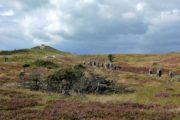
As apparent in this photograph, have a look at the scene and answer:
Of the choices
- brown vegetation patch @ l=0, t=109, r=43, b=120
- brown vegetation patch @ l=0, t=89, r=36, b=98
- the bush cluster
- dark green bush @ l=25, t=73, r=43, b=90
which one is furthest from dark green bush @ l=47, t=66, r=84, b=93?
brown vegetation patch @ l=0, t=109, r=43, b=120

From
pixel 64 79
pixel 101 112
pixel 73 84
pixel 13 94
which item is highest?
pixel 64 79

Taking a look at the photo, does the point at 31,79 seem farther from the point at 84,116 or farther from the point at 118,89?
the point at 84,116

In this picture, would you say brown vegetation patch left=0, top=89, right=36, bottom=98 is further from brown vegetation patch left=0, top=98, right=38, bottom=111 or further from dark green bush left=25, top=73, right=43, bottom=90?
dark green bush left=25, top=73, right=43, bottom=90

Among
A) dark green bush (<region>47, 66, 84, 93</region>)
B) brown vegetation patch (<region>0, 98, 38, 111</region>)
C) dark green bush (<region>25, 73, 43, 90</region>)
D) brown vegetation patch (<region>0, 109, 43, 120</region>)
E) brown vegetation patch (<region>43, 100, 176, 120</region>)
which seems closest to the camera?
brown vegetation patch (<region>0, 109, 43, 120</region>)

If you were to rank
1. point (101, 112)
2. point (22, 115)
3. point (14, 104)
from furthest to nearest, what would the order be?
point (14, 104), point (101, 112), point (22, 115)

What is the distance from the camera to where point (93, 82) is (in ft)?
158

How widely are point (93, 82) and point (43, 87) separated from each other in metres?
5.94

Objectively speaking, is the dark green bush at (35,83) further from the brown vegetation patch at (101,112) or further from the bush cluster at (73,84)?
A: the brown vegetation patch at (101,112)

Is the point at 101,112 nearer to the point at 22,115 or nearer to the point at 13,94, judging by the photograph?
the point at 22,115

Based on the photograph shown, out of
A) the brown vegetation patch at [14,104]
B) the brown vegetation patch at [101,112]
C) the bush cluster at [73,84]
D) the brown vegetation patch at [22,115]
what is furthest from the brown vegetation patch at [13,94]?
the brown vegetation patch at [22,115]

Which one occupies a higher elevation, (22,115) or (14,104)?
(14,104)

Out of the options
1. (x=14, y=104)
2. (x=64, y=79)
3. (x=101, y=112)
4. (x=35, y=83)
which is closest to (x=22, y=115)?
(x=101, y=112)

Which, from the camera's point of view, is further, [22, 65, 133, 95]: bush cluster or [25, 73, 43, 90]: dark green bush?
[25, 73, 43, 90]: dark green bush

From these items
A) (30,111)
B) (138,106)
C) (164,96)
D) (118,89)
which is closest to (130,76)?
(118,89)
